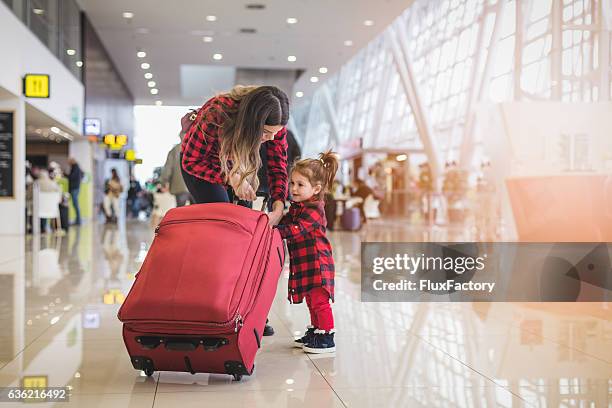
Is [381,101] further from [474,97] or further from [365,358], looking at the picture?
[365,358]

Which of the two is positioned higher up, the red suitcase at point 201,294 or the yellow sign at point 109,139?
the yellow sign at point 109,139

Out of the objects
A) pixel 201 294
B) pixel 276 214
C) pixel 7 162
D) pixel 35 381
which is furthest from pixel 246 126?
pixel 7 162

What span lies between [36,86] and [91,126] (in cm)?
603

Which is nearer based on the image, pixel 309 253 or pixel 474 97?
pixel 309 253

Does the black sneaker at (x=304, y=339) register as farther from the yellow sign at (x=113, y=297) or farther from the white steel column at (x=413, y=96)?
the white steel column at (x=413, y=96)

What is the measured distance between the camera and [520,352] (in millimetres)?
3252

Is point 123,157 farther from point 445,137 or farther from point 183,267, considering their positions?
point 183,267

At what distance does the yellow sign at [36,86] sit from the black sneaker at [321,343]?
36.8 ft

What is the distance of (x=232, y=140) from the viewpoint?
287 centimetres

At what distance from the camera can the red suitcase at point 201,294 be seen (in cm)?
247

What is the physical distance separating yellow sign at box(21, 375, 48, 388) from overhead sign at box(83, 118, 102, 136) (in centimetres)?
1712

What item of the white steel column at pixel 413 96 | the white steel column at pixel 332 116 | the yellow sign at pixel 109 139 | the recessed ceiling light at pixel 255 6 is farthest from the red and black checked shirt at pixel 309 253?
the white steel column at pixel 332 116

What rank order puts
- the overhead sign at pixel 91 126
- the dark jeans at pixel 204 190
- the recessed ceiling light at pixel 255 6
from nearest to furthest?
1. the dark jeans at pixel 204 190
2. the recessed ceiling light at pixel 255 6
3. the overhead sign at pixel 91 126

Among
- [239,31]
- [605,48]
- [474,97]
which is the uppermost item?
[239,31]
